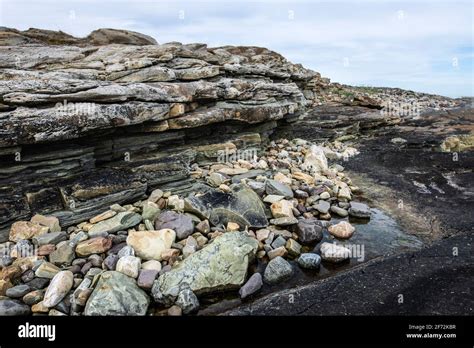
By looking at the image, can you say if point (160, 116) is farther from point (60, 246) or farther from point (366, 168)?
point (366, 168)

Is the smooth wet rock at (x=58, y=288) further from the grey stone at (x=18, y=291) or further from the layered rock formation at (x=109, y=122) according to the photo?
the layered rock formation at (x=109, y=122)

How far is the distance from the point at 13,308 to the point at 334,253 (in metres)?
6.65

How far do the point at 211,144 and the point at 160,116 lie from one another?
3.33 meters

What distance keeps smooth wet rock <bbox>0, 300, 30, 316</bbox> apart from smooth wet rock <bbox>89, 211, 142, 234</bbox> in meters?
2.33

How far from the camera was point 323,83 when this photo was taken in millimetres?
44031

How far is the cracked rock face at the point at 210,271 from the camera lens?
6320 mm

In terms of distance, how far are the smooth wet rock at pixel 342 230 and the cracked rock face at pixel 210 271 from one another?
2613 mm

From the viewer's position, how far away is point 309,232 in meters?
8.45

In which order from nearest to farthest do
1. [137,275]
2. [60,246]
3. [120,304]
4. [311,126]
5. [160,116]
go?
[120,304] < [137,275] < [60,246] < [160,116] < [311,126]

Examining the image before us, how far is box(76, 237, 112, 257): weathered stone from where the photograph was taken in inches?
291

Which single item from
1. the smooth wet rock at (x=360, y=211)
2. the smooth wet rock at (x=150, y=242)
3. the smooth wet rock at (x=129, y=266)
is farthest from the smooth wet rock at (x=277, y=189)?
the smooth wet rock at (x=129, y=266)

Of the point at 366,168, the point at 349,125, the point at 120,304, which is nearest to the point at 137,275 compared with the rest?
the point at 120,304

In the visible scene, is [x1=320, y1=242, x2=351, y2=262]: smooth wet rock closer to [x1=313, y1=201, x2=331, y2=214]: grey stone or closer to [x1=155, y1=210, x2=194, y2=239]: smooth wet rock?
[x1=313, y1=201, x2=331, y2=214]: grey stone

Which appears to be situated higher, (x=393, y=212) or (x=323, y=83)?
(x=323, y=83)
